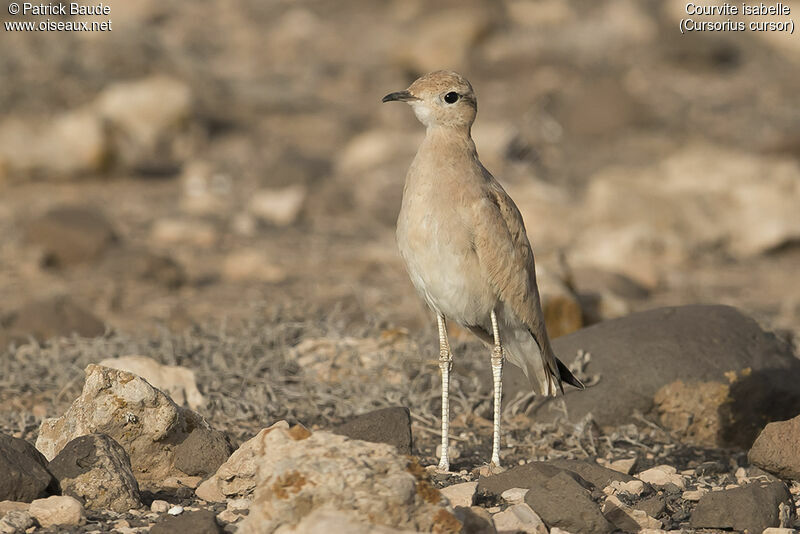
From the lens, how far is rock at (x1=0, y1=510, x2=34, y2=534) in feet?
12.0

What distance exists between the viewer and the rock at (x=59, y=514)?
3.80 meters

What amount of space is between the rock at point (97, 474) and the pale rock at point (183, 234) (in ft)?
20.7

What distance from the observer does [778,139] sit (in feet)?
43.5

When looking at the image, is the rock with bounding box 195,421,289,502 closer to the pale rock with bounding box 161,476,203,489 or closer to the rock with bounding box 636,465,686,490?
the pale rock with bounding box 161,476,203,489

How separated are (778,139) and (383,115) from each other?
213 inches

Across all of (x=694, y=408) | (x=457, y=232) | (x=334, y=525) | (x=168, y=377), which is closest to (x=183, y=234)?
(x=168, y=377)

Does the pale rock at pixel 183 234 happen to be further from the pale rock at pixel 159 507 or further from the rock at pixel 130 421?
the pale rock at pixel 159 507

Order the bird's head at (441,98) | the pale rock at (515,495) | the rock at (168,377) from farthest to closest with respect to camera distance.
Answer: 1. the rock at (168,377)
2. the bird's head at (441,98)
3. the pale rock at (515,495)

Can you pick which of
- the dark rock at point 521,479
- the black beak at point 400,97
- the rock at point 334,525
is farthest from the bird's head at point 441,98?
the rock at point 334,525

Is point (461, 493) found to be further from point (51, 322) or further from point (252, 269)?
point (252, 269)

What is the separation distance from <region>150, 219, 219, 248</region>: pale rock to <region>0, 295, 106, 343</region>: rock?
299 cm

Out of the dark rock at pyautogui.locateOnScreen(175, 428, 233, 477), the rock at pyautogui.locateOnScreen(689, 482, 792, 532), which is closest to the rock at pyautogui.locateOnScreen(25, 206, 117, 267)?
the dark rock at pyautogui.locateOnScreen(175, 428, 233, 477)

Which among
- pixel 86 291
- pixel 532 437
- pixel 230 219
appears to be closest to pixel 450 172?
pixel 532 437

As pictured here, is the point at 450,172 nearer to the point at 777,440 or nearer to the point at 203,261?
the point at 777,440
